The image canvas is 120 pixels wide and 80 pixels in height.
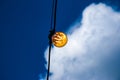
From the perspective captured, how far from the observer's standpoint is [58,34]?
2.56 metres

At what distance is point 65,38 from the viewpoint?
8.41 ft

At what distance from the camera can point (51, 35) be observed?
2.47 m

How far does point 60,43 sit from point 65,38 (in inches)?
3.9

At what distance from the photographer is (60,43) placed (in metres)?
2.56

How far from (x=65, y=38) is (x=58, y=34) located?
11cm

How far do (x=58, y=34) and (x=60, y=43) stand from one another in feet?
0.43

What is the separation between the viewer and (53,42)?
8.33ft

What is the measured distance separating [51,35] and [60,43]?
0.19 m

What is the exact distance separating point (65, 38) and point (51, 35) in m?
0.22

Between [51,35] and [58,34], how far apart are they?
13 cm
